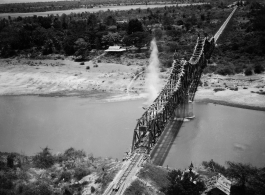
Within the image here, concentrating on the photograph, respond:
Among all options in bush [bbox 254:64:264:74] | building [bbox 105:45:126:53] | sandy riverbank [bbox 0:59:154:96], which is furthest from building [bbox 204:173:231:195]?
building [bbox 105:45:126:53]

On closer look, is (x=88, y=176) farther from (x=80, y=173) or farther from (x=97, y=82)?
(x=97, y=82)

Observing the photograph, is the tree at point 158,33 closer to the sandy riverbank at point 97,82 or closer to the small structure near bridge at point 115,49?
the small structure near bridge at point 115,49

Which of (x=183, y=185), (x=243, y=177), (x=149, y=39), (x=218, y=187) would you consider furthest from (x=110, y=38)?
(x=218, y=187)

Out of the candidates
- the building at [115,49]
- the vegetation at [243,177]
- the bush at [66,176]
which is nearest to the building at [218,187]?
the vegetation at [243,177]

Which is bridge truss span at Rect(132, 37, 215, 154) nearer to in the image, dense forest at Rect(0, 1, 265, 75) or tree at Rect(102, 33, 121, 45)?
dense forest at Rect(0, 1, 265, 75)

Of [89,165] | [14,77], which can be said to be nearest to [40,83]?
[14,77]

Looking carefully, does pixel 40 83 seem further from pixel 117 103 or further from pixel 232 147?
pixel 232 147
